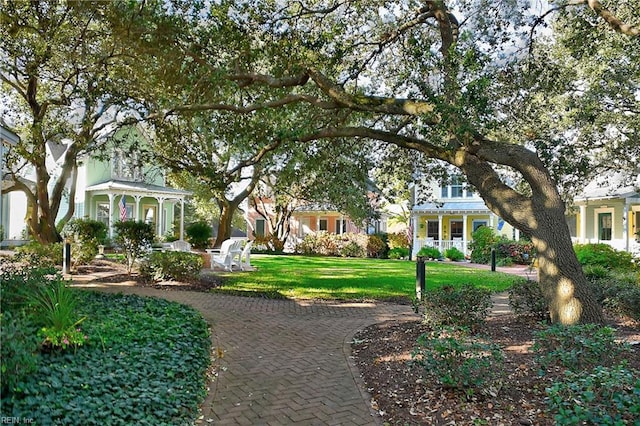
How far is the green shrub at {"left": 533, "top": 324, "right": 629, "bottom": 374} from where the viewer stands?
4.47 meters

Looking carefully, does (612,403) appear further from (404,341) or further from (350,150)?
(350,150)

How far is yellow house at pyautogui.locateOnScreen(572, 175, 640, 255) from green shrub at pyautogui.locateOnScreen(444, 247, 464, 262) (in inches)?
264

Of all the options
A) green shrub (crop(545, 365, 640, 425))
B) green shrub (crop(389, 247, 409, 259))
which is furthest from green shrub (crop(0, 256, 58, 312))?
green shrub (crop(389, 247, 409, 259))

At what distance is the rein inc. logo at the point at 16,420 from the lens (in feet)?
9.96

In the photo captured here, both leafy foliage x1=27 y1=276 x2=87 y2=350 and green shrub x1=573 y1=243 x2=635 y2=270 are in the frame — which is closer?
leafy foliage x1=27 y1=276 x2=87 y2=350

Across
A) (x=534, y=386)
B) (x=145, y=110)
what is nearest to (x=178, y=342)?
(x=534, y=386)

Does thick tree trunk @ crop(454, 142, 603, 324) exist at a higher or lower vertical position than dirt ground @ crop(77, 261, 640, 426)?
higher

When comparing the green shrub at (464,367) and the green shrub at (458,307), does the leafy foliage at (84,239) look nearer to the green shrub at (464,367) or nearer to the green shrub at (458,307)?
the green shrub at (458,307)

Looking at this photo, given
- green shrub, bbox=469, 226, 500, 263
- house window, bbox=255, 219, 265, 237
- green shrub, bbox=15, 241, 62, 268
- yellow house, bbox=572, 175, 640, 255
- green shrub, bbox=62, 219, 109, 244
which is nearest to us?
green shrub, bbox=15, 241, 62, 268

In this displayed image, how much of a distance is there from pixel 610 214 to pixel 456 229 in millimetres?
9884

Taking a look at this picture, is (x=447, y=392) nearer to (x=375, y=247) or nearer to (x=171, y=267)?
(x=171, y=267)

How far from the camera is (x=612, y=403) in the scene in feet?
11.3

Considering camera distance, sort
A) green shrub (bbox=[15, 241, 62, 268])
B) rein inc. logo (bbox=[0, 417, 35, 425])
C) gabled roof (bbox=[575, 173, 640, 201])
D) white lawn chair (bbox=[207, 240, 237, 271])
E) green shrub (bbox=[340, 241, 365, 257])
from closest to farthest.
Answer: rein inc. logo (bbox=[0, 417, 35, 425]), green shrub (bbox=[15, 241, 62, 268]), white lawn chair (bbox=[207, 240, 237, 271]), gabled roof (bbox=[575, 173, 640, 201]), green shrub (bbox=[340, 241, 365, 257])

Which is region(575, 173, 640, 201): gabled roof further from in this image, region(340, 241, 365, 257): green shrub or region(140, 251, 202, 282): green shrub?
region(140, 251, 202, 282): green shrub
